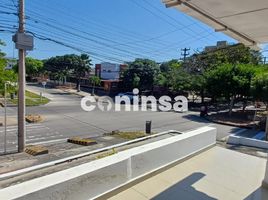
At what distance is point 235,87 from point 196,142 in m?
19.1

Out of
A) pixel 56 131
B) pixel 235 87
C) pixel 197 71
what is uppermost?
pixel 197 71

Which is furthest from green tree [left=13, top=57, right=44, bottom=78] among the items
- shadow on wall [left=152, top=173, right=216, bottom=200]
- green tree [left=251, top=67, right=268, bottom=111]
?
shadow on wall [left=152, top=173, right=216, bottom=200]

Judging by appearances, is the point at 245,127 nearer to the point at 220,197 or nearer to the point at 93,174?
the point at 220,197

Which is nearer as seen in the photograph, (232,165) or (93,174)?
(93,174)

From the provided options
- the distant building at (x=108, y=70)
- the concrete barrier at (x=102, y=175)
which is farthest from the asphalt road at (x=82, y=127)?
the distant building at (x=108, y=70)

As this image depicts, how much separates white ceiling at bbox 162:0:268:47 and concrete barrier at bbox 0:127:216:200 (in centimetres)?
210

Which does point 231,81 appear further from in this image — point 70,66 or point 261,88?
point 70,66

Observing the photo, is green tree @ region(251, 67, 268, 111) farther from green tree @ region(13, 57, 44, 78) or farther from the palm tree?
green tree @ region(13, 57, 44, 78)

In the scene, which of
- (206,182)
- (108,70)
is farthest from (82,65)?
(206,182)

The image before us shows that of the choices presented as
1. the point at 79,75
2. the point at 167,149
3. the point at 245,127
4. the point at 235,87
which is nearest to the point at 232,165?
the point at 167,149

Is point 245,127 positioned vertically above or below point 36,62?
below

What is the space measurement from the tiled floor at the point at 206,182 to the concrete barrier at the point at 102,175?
0.17 metres

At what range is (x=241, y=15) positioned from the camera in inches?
94.0

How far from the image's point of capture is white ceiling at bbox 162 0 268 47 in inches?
85.3
